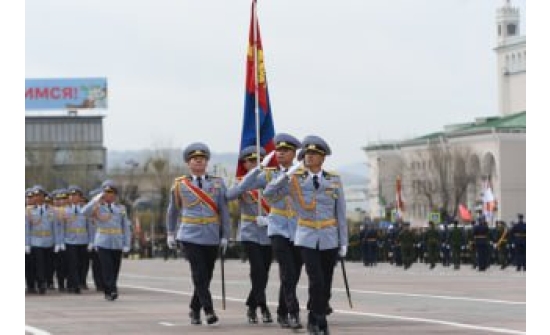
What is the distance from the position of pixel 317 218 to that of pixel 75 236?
1386cm

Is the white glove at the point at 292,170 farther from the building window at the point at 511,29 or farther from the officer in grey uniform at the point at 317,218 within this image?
the building window at the point at 511,29

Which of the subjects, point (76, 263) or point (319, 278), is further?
point (76, 263)

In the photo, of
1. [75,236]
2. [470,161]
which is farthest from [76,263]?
[470,161]

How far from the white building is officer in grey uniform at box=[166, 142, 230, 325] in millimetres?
112955

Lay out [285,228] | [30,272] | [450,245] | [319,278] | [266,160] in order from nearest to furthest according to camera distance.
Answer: [319,278], [285,228], [266,160], [30,272], [450,245]

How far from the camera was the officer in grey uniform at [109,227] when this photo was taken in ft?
87.9

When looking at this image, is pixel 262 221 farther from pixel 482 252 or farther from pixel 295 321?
pixel 482 252

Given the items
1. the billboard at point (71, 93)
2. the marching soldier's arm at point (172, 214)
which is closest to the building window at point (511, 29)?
the billboard at point (71, 93)

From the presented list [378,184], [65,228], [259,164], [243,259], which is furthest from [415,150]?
[259,164]

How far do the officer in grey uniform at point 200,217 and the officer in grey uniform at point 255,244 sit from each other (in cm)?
24

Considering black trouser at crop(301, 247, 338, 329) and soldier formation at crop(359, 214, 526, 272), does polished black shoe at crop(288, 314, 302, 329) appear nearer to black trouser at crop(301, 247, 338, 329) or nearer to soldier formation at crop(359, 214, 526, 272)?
black trouser at crop(301, 247, 338, 329)

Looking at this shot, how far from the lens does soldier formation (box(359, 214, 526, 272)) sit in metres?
45.2

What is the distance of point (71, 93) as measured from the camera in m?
167

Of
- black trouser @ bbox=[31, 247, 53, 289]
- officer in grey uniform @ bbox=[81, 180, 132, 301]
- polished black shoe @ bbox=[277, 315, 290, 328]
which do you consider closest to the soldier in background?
black trouser @ bbox=[31, 247, 53, 289]
